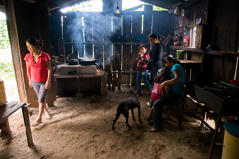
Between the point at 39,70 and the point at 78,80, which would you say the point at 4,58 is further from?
the point at 39,70

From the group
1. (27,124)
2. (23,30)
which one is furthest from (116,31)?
(27,124)

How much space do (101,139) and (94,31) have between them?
542 cm

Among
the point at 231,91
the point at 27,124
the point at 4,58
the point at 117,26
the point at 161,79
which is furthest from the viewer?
the point at 4,58

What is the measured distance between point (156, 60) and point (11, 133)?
4447 mm

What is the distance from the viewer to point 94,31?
7535mm

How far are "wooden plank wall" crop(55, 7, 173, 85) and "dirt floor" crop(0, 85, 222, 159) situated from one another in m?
3.78

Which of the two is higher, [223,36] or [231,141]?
[223,36]

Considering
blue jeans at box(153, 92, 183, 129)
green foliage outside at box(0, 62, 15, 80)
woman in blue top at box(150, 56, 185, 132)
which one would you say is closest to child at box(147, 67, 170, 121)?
woman in blue top at box(150, 56, 185, 132)

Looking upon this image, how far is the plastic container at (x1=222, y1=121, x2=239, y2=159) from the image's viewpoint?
7.53ft

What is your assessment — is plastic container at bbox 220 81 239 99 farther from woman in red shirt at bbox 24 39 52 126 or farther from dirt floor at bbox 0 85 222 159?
woman in red shirt at bbox 24 39 52 126

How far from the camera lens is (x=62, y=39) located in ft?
23.8

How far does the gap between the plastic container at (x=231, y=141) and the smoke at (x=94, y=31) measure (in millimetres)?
6031

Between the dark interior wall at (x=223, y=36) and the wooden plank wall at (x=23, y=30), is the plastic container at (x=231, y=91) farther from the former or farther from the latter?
the wooden plank wall at (x=23, y=30)

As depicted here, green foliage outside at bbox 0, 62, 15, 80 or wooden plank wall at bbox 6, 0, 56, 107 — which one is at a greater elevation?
wooden plank wall at bbox 6, 0, 56, 107
